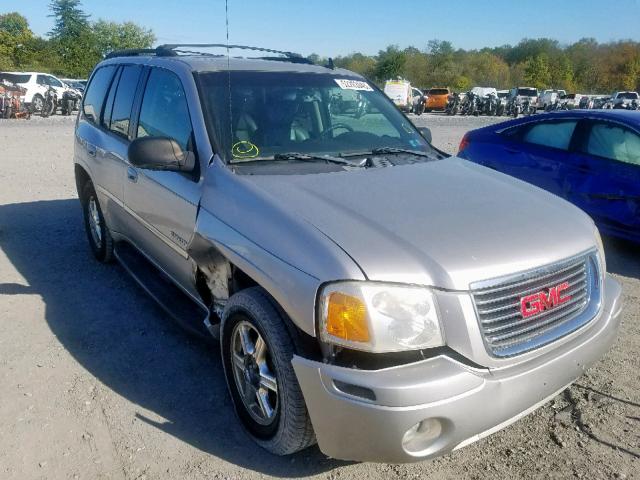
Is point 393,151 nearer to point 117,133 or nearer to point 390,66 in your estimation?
point 117,133

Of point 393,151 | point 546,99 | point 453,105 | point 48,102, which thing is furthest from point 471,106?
point 393,151

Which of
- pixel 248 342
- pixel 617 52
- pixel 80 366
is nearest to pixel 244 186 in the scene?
pixel 248 342

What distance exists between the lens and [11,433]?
9.67ft

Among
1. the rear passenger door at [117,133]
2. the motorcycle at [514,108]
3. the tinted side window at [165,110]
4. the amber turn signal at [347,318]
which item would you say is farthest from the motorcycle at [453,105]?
the amber turn signal at [347,318]

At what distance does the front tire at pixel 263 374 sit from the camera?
2.47 meters

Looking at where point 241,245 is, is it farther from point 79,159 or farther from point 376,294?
point 79,159

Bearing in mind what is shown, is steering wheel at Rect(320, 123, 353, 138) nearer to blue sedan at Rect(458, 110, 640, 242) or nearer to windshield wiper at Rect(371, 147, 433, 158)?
windshield wiper at Rect(371, 147, 433, 158)

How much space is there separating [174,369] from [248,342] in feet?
3.23

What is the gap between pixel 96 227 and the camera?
5523mm

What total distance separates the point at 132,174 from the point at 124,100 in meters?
0.81

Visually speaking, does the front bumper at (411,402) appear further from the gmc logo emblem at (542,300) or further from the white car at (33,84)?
the white car at (33,84)

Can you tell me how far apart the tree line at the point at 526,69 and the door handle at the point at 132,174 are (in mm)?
70725

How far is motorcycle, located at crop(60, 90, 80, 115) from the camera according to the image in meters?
25.1

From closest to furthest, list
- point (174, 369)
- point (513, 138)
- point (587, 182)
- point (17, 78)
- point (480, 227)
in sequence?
point (480, 227), point (174, 369), point (587, 182), point (513, 138), point (17, 78)
